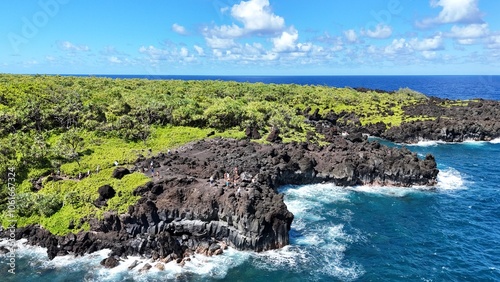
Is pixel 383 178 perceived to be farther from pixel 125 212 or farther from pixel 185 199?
pixel 125 212

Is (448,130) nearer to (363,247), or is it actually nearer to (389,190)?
(389,190)

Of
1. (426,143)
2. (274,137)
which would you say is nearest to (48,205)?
(274,137)

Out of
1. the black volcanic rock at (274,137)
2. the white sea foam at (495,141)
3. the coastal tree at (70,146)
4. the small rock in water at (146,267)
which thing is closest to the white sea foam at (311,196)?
the black volcanic rock at (274,137)

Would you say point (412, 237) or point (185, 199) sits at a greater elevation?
point (185, 199)

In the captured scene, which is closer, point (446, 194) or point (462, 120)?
point (446, 194)

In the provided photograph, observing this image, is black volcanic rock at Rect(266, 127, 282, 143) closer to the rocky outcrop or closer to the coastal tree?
the coastal tree

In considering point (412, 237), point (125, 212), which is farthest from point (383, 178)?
point (125, 212)

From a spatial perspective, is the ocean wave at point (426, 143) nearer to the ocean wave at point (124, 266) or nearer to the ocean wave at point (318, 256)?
the ocean wave at point (318, 256)
